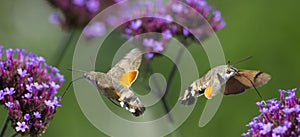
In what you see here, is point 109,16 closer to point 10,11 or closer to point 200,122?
point 200,122

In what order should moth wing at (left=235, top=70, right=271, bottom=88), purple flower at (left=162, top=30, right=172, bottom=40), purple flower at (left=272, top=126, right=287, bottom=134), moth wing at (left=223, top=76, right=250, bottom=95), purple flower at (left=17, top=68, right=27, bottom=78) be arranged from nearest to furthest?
purple flower at (left=272, top=126, right=287, bottom=134) → moth wing at (left=235, top=70, right=271, bottom=88) → moth wing at (left=223, top=76, right=250, bottom=95) → purple flower at (left=17, top=68, right=27, bottom=78) → purple flower at (left=162, top=30, right=172, bottom=40)

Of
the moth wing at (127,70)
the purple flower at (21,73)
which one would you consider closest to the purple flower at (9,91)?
the purple flower at (21,73)

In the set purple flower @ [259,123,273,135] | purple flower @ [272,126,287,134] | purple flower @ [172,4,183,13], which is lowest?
purple flower @ [272,126,287,134]

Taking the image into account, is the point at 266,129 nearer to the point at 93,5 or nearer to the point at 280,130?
the point at 280,130

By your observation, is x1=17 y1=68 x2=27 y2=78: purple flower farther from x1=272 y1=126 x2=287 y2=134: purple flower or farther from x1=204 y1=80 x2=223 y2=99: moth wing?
x1=272 y1=126 x2=287 y2=134: purple flower

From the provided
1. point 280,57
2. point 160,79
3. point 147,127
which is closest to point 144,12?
point 160,79

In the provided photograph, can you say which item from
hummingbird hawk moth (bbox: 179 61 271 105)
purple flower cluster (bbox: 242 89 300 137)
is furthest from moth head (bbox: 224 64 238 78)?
purple flower cluster (bbox: 242 89 300 137)
